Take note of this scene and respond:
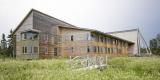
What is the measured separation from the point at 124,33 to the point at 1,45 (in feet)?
130

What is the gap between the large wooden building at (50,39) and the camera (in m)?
37.4

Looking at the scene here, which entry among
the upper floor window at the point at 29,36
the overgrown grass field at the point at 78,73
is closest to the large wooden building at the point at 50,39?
the upper floor window at the point at 29,36

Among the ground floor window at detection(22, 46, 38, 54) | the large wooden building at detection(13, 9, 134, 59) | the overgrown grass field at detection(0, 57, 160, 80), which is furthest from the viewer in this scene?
the large wooden building at detection(13, 9, 134, 59)

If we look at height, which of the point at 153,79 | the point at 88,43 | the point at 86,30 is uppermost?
the point at 86,30

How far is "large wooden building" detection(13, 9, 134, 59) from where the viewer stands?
37.4 m

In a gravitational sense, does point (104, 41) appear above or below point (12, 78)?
above

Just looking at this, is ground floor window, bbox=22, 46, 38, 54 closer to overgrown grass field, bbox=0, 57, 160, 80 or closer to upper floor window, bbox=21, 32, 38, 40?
upper floor window, bbox=21, 32, 38, 40

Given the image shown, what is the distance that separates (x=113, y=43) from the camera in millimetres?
50469

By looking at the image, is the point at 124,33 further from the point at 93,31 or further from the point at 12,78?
the point at 12,78

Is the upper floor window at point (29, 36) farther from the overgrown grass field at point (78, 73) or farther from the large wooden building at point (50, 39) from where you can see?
the overgrown grass field at point (78, 73)

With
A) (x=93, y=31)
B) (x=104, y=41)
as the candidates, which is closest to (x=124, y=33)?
(x=104, y=41)

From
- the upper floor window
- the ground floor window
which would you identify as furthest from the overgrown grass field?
the upper floor window

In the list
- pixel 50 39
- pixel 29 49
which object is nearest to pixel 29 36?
pixel 29 49

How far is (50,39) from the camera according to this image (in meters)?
40.5
